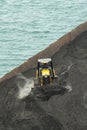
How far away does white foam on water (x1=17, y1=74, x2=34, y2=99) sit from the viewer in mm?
15211

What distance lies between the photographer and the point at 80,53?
699 inches

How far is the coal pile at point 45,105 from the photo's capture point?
1333cm

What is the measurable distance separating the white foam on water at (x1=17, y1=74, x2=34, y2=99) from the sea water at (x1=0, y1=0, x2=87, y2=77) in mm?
19140

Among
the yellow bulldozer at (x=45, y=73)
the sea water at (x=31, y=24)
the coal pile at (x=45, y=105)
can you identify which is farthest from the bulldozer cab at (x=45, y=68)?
the sea water at (x=31, y=24)

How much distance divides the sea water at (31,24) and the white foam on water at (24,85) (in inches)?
754

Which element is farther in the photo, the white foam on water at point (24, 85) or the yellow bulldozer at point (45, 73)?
the white foam on water at point (24, 85)

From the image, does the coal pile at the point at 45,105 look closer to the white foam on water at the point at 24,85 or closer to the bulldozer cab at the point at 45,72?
the white foam on water at the point at 24,85

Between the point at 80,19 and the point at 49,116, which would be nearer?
the point at 49,116

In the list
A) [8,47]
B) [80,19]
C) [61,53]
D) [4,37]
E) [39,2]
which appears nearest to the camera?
[61,53]

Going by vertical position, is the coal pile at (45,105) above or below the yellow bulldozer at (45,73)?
below

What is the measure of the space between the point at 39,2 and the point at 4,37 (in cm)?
2029

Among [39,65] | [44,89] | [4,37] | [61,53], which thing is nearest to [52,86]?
[44,89]

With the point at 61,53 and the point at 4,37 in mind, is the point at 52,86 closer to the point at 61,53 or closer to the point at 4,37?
the point at 61,53

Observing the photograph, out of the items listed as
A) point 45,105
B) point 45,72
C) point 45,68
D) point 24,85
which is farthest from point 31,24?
point 45,105
